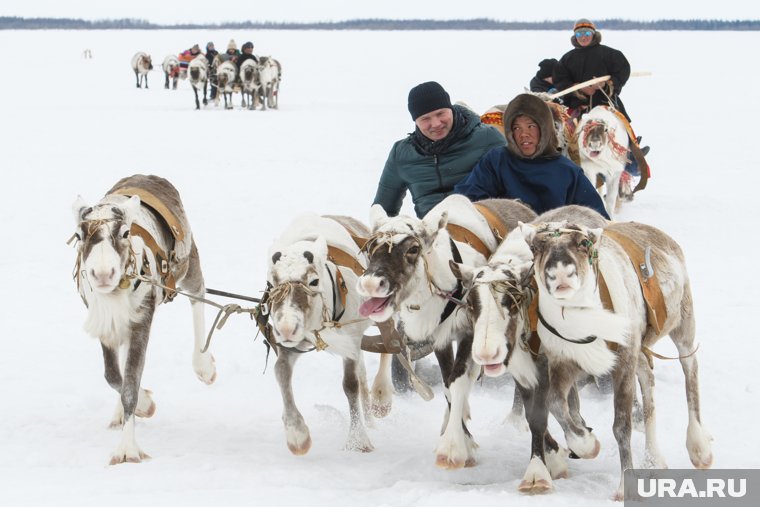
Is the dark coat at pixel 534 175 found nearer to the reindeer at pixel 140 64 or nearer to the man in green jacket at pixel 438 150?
the man in green jacket at pixel 438 150

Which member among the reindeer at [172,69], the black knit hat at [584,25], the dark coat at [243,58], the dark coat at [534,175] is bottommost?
the dark coat at [534,175]

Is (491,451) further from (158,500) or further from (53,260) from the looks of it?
(53,260)

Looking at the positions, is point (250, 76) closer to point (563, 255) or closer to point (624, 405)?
point (624, 405)

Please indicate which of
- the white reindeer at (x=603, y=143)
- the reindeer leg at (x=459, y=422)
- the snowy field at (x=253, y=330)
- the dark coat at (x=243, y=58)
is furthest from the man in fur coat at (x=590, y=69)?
the dark coat at (x=243, y=58)

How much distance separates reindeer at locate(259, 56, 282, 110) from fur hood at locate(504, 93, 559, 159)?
1935 centimetres

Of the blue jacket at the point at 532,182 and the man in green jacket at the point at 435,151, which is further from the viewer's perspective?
the man in green jacket at the point at 435,151

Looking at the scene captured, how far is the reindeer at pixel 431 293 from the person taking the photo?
4.34 m

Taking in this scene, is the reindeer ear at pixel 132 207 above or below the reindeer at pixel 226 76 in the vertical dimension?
below

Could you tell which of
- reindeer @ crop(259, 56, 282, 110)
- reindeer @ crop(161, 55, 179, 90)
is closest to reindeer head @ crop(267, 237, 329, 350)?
reindeer @ crop(259, 56, 282, 110)

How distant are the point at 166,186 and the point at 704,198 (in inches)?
356

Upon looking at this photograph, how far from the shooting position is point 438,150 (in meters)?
6.29

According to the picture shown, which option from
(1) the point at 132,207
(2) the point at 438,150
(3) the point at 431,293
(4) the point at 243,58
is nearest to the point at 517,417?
(3) the point at 431,293

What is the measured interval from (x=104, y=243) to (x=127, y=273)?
241mm

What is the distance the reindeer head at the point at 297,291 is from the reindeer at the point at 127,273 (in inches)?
29.6
